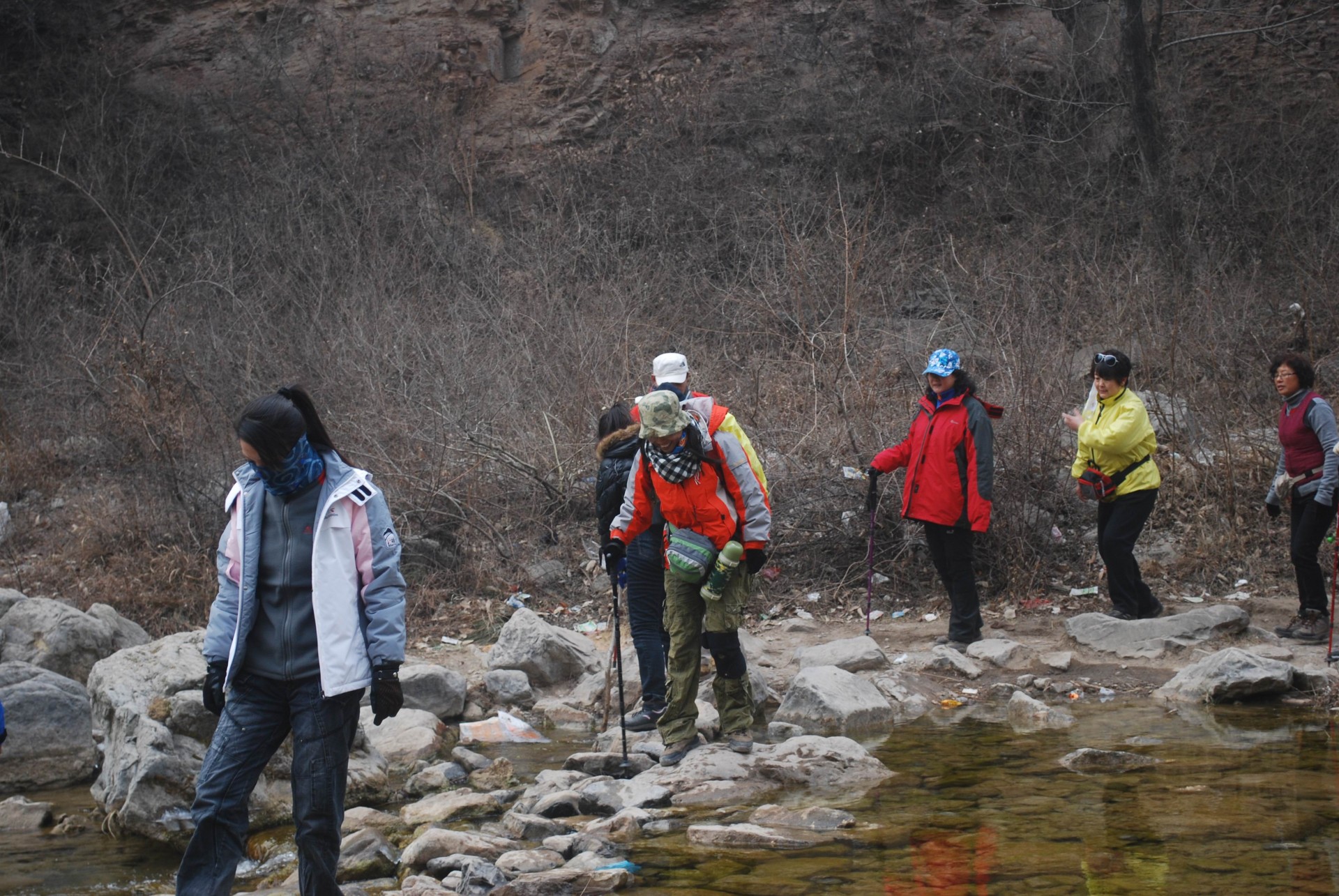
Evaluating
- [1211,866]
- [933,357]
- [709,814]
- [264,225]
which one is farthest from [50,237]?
[1211,866]

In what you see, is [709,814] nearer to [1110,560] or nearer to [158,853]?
[158,853]

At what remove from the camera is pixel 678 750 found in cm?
612

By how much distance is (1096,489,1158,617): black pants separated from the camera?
800 cm

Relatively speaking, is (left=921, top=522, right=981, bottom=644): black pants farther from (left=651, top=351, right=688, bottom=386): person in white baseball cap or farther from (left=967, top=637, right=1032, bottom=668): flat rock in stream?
(left=651, top=351, right=688, bottom=386): person in white baseball cap

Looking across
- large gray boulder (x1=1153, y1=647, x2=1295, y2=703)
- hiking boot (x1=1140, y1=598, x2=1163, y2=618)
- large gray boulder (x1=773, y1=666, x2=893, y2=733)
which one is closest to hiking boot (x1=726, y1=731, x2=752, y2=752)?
large gray boulder (x1=773, y1=666, x2=893, y2=733)

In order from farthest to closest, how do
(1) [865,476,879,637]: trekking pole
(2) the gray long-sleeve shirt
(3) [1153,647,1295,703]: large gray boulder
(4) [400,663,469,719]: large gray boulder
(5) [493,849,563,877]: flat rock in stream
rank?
(1) [865,476,879,637]: trekking pole < (4) [400,663,469,719]: large gray boulder < (2) the gray long-sleeve shirt < (3) [1153,647,1295,703]: large gray boulder < (5) [493,849,563,877]: flat rock in stream

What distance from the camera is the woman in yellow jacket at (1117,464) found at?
7852 millimetres

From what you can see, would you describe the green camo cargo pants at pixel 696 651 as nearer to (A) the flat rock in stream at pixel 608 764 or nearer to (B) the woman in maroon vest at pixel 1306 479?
(A) the flat rock in stream at pixel 608 764

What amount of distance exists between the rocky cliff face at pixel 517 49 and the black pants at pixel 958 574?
13.9 m

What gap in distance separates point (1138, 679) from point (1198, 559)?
2.11 metres

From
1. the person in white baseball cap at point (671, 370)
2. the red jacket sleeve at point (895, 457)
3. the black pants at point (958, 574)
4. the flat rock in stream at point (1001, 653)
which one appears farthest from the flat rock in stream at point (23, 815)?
the flat rock in stream at point (1001, 653)

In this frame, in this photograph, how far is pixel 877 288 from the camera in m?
14.5

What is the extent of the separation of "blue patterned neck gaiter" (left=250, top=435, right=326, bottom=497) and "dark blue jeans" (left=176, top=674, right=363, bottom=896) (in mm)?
617

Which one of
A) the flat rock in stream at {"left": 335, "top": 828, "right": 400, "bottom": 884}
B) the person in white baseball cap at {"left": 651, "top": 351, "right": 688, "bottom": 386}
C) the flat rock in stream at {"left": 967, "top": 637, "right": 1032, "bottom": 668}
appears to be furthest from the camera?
the flat rock in stream at {"left": 967, "top": 637, "right": 1032, "bottom": 668}
